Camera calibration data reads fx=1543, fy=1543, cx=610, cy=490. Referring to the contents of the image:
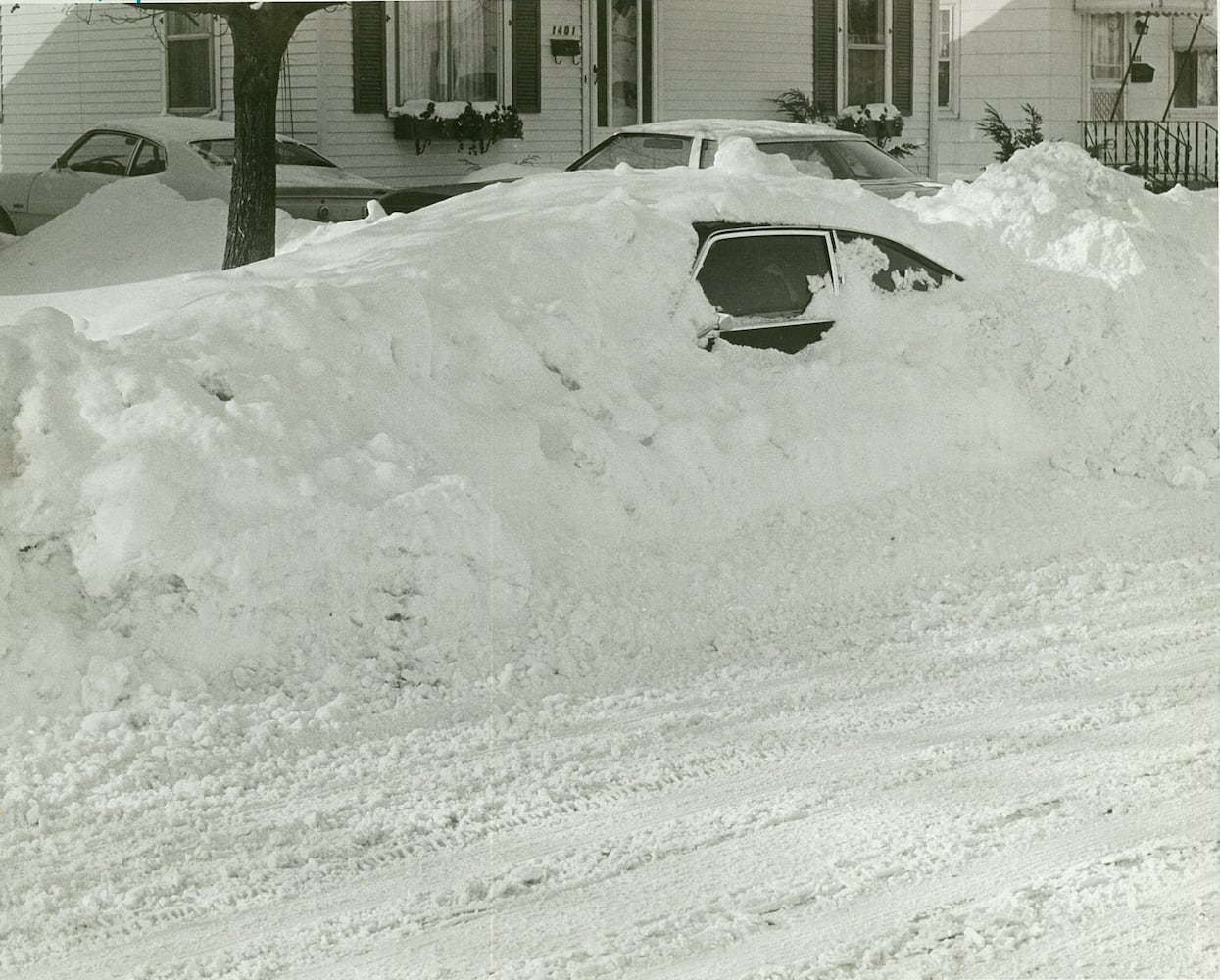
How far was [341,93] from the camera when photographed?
18656 millimetres

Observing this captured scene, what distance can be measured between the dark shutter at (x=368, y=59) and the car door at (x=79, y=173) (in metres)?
3.28

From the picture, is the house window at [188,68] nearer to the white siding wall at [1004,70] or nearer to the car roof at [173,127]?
the car roof at [173,127]

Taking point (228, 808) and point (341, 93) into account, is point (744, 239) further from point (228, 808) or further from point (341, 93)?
point (341, 93)

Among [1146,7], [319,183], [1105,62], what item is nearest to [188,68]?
[319,183]

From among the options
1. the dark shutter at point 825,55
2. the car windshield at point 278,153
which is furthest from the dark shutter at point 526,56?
the dark shutter at point 825,55

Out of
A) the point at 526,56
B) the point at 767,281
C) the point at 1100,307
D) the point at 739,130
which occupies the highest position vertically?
the point at 526,56

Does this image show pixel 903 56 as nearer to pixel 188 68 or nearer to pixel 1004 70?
pixel 1004 70

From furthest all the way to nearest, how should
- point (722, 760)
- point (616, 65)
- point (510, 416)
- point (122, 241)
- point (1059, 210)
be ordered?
point (616, 65)
point (122, 241)
point (1059, 210)
point (510, 416)
point (722, 760)

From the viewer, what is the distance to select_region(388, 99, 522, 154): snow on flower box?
62.1ft

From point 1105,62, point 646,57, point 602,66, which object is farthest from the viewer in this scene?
point 1105,62

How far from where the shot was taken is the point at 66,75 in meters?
20.1

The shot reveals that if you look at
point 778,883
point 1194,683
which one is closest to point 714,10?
point 1194,683

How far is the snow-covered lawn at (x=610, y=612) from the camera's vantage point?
13.8ft

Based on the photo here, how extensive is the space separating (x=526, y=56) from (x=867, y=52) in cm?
628
